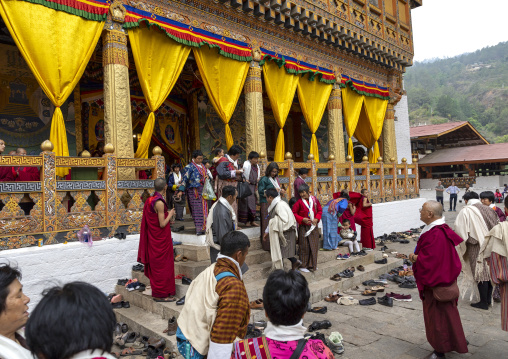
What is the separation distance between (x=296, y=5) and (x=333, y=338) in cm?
841

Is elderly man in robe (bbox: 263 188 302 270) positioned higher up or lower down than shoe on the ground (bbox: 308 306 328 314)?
higher up

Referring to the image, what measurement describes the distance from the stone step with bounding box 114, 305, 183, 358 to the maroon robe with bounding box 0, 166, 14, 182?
248cm

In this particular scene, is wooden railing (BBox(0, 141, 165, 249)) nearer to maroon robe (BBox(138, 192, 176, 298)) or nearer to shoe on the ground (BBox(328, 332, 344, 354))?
maroon robe (BBox(138, 192, 176, 298))

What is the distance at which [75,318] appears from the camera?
127 centimetres

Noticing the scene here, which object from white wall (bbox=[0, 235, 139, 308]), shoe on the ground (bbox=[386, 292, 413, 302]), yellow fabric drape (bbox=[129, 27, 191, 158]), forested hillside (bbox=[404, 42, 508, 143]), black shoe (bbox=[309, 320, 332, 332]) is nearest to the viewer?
black shoe (bbox=[309, 320, 332, 332])

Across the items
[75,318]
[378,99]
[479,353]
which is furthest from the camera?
[378,99]

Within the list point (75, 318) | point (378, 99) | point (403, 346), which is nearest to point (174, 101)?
point (378, 99)

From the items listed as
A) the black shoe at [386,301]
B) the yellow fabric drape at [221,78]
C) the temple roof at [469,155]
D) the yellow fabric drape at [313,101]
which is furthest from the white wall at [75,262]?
the temple roof at [469,155]

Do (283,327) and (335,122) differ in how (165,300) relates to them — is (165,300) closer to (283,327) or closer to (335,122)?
(283,327)

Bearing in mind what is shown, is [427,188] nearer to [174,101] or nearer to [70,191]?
[174,101]

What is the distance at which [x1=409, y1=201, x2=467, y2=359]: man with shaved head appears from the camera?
339cm

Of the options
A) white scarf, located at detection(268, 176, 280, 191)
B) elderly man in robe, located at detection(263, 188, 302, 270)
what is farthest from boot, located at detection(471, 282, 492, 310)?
white scarf, located at detection(268, 176, 280, 191)

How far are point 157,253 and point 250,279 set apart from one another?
1.53 meters

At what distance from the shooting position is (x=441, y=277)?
3.36 m
